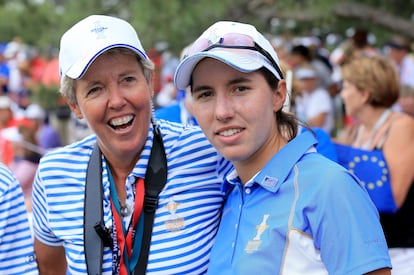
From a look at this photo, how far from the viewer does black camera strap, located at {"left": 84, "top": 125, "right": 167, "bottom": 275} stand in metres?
2.46

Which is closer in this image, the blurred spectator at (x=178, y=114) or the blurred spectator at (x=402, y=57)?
the blurred spectator at (x=178, y=114)

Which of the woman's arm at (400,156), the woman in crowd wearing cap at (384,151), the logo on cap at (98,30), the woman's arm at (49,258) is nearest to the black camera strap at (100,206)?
the woman's arm at (49,258)

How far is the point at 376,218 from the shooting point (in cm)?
194

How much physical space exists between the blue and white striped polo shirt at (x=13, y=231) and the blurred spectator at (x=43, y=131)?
21.8 ft

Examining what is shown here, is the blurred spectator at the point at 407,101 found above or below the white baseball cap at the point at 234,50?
below

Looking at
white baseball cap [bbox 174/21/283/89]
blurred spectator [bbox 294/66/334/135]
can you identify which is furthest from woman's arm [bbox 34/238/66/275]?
blurred spectator [bbox 294/66/334/135]

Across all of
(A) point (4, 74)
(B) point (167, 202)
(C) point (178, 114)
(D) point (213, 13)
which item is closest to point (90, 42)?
(B) point (167, 202)

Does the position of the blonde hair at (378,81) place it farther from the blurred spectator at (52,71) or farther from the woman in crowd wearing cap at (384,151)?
the blurred spectator at (52,71)

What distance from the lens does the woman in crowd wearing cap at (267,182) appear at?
1888 mm

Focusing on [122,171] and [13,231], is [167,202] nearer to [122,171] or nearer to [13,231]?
[122,171]

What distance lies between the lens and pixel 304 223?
1940 millimetres

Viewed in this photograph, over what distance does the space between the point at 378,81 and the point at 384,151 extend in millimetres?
526

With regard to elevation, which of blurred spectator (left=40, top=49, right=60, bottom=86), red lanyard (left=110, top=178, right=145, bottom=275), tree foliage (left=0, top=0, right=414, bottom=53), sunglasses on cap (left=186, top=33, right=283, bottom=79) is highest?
sunglasses on cap (left=186, top=33, right=283, bottom=79)

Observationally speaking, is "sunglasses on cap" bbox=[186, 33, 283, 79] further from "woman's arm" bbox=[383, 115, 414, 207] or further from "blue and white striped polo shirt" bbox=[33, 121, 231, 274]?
"woman's arm" bbox=[383, 115, 414, 207]
